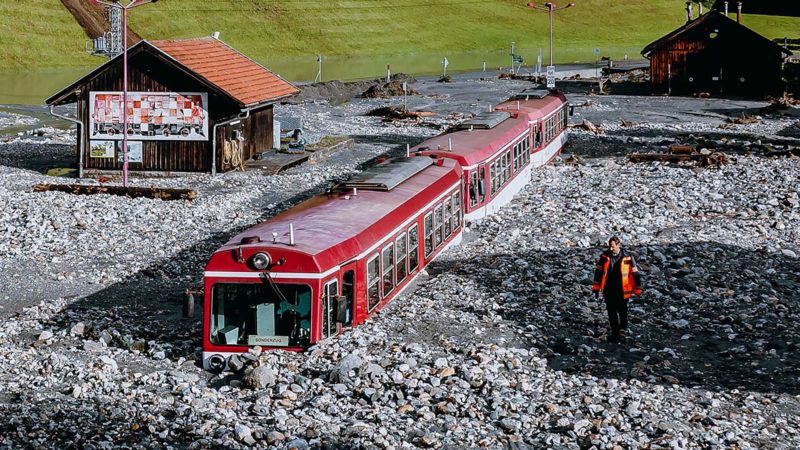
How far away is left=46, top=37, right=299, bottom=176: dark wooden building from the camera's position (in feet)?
152

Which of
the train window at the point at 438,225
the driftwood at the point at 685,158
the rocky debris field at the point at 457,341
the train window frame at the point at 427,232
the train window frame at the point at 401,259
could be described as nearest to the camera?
the rocky debris field at the point at 457,341

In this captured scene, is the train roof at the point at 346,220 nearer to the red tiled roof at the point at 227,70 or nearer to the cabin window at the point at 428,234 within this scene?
the cabin window at the point at 428,234

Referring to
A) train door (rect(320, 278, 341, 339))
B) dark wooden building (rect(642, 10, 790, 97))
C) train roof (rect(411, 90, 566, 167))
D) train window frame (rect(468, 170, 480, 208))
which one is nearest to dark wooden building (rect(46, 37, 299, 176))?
train roof (rect(411, 90, 566, 167))

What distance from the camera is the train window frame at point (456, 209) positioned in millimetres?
32031

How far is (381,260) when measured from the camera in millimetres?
24281

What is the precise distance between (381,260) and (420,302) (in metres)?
1.97

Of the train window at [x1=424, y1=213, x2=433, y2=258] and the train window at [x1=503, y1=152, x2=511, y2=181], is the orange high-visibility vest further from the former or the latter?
the train window at [x1=503, y1=152, x2=511, y2=181]

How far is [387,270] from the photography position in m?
24.9

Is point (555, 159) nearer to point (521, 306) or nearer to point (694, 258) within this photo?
point (694, 258)

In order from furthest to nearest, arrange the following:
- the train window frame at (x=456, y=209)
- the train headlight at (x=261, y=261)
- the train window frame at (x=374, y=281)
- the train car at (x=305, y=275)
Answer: the train window frame at (x=456, y=209) < the train window frame at (x=374, y=281) < the train car at (x=305, y=275) < the train headlight at (x=261, y=261)

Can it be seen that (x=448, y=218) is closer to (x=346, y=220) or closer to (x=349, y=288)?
(x=346, y=220)

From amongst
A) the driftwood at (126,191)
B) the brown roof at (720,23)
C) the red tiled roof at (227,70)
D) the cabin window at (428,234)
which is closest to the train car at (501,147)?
the cabin window at (428,234)

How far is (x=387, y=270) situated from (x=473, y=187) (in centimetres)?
1059

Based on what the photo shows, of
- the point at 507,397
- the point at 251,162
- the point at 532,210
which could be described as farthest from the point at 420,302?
the point at 251,162
